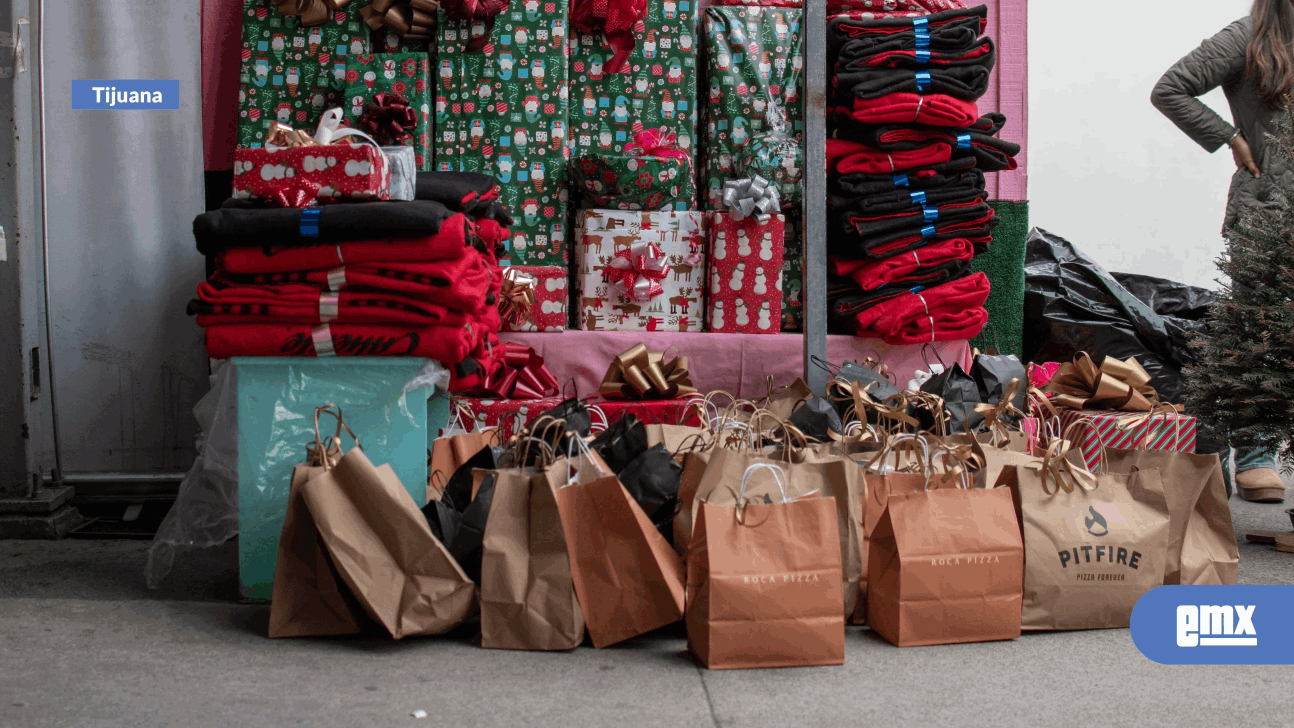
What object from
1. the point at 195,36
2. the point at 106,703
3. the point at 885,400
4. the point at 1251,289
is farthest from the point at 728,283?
the point at 106,703

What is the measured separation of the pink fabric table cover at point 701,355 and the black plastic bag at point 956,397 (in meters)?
0.37

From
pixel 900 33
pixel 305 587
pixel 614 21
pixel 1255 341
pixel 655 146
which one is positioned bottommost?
pixel 305 587

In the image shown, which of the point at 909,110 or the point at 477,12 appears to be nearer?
the point at 909,110

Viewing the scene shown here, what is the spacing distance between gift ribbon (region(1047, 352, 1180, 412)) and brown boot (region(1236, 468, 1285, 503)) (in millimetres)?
822

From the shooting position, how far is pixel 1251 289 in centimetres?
274

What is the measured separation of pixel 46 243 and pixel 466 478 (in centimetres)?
207

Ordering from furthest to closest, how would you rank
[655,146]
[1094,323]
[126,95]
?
[1094,323] → [655,146] → [126,95]

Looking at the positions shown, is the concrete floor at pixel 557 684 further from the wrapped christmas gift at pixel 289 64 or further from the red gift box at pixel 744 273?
the wrapped christmas gift at pixel 289 64

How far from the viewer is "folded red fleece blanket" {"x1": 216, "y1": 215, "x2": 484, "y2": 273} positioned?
1967mm

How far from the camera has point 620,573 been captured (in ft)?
5.51

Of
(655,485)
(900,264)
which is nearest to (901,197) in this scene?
(900,264)

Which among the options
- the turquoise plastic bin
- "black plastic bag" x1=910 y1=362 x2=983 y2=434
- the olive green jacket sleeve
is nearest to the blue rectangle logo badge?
the turquoise plastic bin

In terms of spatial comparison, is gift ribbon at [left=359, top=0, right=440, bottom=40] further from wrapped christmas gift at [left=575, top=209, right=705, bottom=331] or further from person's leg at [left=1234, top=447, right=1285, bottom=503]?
person's leg at [left=1234, top=447, right=1285, bottom=503]

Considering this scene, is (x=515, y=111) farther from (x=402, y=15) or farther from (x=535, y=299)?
(x=535, y=299)
